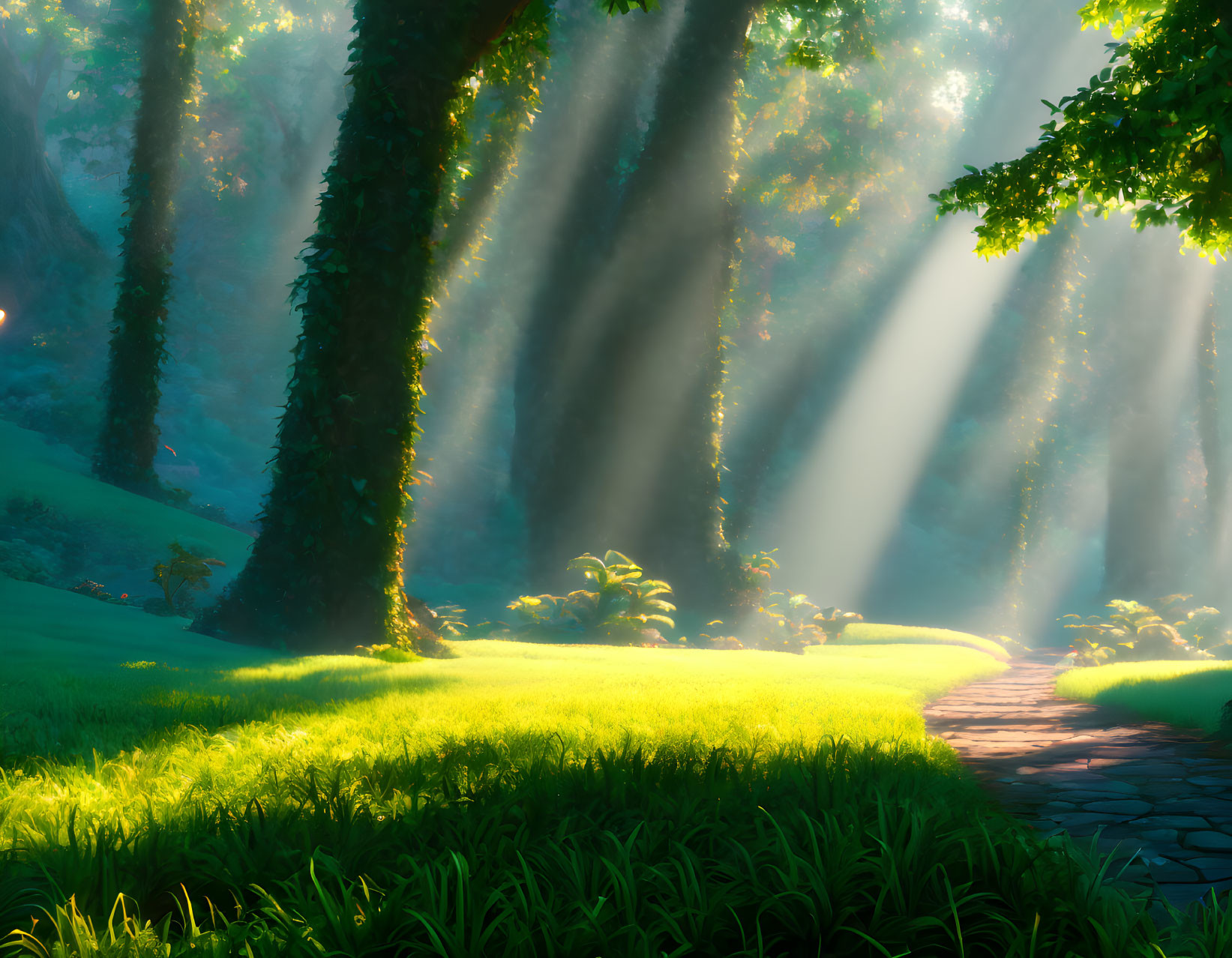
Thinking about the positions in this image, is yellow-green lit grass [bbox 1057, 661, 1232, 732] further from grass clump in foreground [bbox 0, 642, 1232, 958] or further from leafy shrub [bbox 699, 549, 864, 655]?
leafy shrub [bbox 699, 549, 864, 655]

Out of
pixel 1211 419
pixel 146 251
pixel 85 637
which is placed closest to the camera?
pixel 85 637

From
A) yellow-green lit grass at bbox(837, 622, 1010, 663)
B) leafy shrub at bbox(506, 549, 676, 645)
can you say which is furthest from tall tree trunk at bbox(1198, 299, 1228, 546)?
leafy shrub at bbox(506, 549, 676, 645)

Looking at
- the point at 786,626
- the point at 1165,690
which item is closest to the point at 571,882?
the point at 1165,690

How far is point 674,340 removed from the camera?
62.7ft

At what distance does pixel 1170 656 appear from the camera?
18781 millimetres

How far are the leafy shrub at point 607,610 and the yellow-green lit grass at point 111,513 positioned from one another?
20.5ft

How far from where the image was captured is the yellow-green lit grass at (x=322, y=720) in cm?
328

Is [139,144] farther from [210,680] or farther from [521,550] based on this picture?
[210,680]

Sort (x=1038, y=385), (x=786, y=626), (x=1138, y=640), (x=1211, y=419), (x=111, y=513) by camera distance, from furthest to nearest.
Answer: (x=1038, y=385) < (x=1211, y=419) < (x=786, y=626) < (x=1138, y=640) < (x=111, y=513)

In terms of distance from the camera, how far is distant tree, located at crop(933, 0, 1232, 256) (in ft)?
19.6

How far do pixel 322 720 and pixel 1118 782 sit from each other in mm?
4780

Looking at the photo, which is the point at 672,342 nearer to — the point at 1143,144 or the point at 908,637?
the point at 908,637

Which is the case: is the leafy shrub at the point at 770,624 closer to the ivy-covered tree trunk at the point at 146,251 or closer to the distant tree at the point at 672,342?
the distant tree at the point at 672,342

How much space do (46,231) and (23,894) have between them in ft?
112
